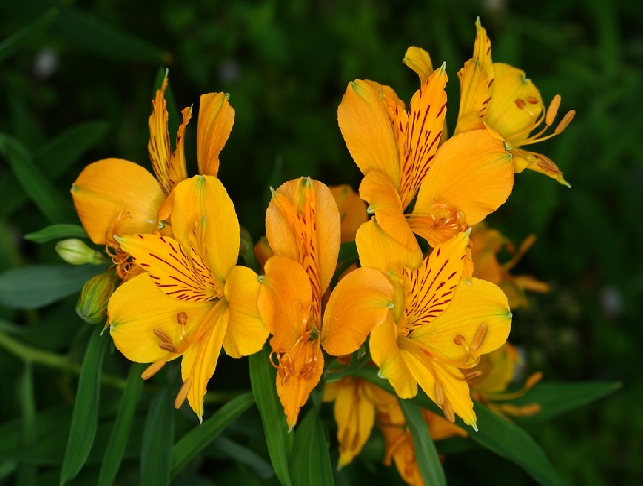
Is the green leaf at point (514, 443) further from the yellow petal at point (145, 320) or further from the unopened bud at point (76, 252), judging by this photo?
the unopened bud at point (76, 252)

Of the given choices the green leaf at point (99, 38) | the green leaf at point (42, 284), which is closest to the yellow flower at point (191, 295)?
the green leaf at point (42, 284)

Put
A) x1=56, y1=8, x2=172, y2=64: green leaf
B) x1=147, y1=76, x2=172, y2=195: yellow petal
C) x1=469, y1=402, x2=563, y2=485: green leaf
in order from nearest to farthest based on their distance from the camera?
x1=147, y1=76, x2=172, y2=195: yellow petal < x1=469, y1=402, x2=563, y2=485: green leaf < x1=56, y1=8, x2=172, y2=64: green leaf

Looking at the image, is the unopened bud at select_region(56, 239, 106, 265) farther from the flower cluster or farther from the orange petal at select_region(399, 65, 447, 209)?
the orange petal at select_region(399, 65, 447, 209)

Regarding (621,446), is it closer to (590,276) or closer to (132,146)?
(590,276)

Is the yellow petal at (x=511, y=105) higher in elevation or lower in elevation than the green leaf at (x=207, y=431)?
higher

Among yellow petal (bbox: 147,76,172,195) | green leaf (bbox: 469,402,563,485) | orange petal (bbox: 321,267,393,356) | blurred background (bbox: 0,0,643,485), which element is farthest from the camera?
blurred background (bbox: 0,0,643,485)

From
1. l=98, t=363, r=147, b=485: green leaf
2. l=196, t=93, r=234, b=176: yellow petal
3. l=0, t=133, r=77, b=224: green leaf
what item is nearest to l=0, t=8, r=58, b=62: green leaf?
l=0, t=133, r=77, b=224: green leaf
